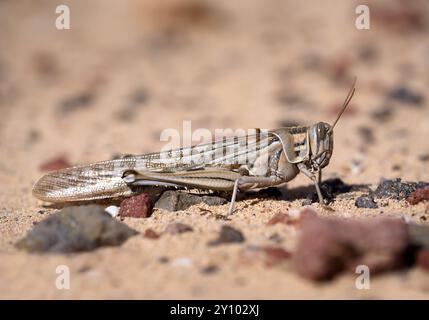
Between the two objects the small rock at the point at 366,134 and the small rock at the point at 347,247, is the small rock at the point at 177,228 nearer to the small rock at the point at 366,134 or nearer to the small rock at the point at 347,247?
the small rock at the point at 347,247

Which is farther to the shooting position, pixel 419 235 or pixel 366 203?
pixel 366 203

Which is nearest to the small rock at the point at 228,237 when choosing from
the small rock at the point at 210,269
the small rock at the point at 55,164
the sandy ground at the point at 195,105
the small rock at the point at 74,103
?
the sandy ground at the point at 195,105

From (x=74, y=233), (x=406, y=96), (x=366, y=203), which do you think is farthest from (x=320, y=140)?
(x=406, y=96)

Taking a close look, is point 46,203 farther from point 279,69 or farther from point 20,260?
point 279,69

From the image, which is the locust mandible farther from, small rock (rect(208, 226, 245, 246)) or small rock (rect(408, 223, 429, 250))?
small rock (rect(408, 223, 429, 250))

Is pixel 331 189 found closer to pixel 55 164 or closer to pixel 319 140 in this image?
pixel 319 140
